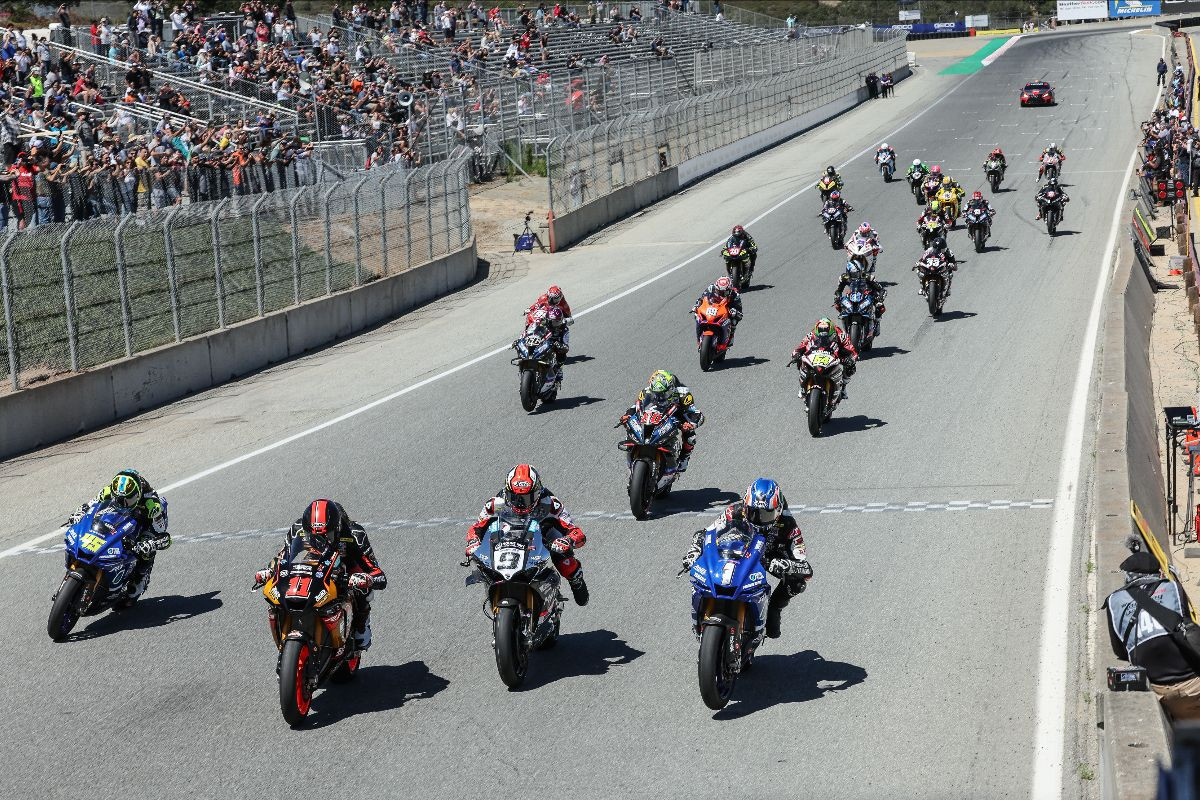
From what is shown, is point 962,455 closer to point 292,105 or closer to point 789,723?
point 789,723

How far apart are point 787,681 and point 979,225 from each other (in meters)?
23.5

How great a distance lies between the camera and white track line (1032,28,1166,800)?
780cm

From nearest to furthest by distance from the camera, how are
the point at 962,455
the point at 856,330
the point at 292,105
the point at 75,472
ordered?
the point at 962,455 → the point at 75,472 → the point at 856,330 → the point at 292,105

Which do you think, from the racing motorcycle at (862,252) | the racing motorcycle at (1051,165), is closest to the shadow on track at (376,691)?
the racing motorcycle at (862,252)

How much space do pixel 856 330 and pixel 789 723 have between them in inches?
511

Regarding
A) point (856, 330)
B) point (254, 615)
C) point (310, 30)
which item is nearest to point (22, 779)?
point (254, 615)

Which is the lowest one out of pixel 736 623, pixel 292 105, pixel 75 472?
pixel 75 472

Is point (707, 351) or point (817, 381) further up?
point (817, 381)

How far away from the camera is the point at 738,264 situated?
27734mm

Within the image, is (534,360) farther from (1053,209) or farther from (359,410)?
(1053,209)

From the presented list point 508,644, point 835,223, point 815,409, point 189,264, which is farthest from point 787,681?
point 835,223

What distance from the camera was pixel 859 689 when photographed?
356 inches

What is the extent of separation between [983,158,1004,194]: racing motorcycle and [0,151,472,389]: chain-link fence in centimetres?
1838

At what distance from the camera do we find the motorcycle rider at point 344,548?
29.7ft
